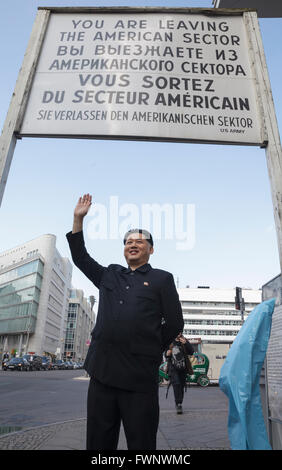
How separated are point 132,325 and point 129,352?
0.15 m

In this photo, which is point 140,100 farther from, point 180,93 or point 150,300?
point 150,300

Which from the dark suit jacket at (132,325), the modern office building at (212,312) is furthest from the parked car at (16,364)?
the modern office building at (212,312)

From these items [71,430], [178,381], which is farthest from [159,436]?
[178,381]

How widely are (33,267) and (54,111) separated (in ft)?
266

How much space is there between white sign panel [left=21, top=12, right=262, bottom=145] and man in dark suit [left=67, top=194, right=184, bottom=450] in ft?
3.28

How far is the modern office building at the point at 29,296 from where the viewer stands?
256 feet

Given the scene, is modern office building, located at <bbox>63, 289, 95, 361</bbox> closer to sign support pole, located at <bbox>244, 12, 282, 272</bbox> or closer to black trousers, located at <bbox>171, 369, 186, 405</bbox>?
black trousers, located at <bbox>171, 369, 186, 405</bbox>

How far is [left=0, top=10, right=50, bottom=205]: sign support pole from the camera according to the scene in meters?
2.64

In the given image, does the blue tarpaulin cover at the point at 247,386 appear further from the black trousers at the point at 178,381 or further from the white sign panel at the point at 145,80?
the black trousers at the point at 178,381

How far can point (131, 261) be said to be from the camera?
2.53 meters

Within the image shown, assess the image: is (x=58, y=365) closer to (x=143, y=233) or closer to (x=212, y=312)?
(x=212, y=312)

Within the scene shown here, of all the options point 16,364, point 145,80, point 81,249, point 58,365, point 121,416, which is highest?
point 58,365

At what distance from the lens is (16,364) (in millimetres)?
35281

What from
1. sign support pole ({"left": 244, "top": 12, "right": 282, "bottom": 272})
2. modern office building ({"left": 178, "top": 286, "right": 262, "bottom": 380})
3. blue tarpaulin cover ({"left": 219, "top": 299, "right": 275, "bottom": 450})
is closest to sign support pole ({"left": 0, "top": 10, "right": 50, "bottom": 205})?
sign support pole ({"left": 244, "top": 12, "right": 282, "bottom": 272})
